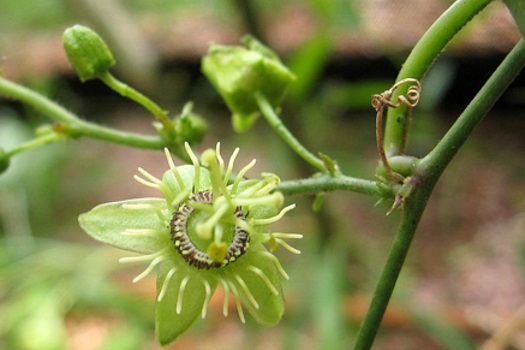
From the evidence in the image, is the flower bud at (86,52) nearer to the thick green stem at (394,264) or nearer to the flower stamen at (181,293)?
the flower stamen at (181,293)

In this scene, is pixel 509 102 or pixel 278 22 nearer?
pixel 509 102

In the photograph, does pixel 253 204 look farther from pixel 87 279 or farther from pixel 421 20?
pixel 421 20

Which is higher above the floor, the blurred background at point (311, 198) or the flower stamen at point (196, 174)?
the flower stamen at point (196, 174)

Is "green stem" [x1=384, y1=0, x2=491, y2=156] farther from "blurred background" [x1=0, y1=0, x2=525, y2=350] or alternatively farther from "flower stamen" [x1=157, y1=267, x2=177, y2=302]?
"blurred background" [x1=0, y1=0, x2=525, y2=350]

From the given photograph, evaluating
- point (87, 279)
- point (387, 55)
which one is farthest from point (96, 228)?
point (387, 55)

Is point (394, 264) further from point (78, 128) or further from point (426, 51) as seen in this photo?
point (78, 128)

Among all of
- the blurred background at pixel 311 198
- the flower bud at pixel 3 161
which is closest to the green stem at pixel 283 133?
the flower bud at pixel 3 161

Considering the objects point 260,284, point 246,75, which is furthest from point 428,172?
point 246,75
